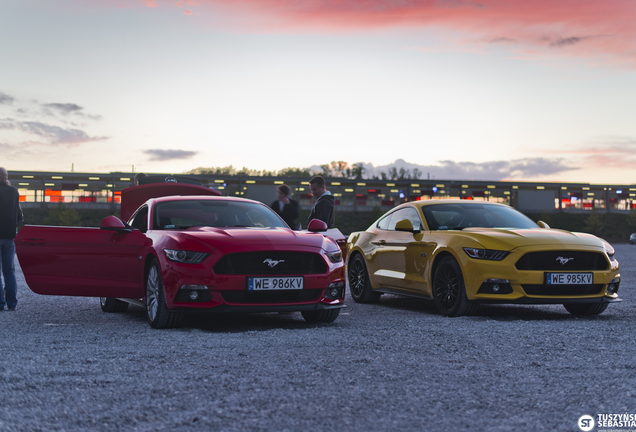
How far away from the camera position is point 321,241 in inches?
297

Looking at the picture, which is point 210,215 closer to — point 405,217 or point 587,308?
point 405,217

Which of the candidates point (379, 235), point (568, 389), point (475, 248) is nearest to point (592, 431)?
point (568, 389)

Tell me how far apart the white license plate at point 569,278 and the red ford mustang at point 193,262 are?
253cm

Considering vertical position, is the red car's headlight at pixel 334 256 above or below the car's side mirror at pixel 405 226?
below

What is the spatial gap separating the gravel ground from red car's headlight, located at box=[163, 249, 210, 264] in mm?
734

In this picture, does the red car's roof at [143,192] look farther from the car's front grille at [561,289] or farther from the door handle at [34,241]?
the car's front grille at [561,289]

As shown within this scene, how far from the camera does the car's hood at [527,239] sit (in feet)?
26.2

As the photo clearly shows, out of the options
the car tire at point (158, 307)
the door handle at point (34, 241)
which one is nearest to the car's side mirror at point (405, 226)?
the car tire at point (158, 307)

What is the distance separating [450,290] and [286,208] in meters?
4.07

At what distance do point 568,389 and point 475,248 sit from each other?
149 inches

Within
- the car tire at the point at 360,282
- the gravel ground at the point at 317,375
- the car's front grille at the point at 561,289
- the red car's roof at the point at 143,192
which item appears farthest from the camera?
the red car's roof at the point at 143,192

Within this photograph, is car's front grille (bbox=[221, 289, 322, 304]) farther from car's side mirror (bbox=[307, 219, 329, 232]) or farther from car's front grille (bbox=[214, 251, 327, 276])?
car's side mirror (bbox=[307, 219, 329, 232])

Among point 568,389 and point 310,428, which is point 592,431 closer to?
point 568,389

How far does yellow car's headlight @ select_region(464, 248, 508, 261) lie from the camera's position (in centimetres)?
792
